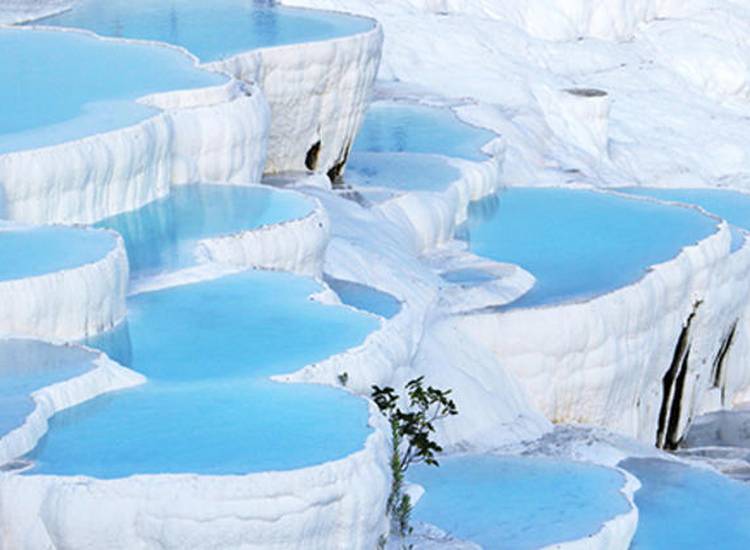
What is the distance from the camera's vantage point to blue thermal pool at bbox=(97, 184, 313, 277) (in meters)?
12.8

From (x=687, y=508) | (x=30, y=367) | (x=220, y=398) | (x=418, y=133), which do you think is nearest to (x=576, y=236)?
(x=418, y=133)

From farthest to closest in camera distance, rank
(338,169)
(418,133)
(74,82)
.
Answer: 1. (418,133)
2. (338,169)
3. (74,82)

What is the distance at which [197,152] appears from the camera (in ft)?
48.1

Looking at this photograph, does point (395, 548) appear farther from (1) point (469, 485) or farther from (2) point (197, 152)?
(2) point (197, 152)

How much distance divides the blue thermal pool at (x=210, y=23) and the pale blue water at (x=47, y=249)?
5166 millimetres

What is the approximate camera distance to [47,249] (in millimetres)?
11398

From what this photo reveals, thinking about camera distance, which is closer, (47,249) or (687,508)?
(47,249)

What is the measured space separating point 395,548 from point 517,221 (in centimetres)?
853

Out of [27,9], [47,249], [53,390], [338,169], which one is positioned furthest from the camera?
[27,9]

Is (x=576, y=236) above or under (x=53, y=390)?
under

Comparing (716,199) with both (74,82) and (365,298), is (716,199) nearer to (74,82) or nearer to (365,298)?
(365,298)

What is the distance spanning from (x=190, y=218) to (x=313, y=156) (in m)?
4.23

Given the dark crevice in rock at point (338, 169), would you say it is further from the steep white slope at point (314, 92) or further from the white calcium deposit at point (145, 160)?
the white calcium deposit at point (145, 160)

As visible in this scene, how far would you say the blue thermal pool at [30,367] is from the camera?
9719mm
